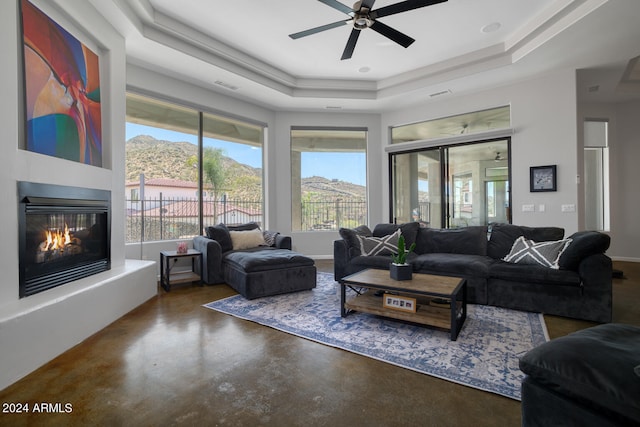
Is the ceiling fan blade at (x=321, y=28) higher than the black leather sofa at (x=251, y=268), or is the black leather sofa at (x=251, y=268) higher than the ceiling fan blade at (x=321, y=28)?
the ceiling fan blade at (x=321, y=28)

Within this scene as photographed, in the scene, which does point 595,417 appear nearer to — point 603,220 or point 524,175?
point 524,175

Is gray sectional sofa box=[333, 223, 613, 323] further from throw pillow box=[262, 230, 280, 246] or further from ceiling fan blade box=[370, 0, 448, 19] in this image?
ceiling fan blade box=[370, 0, 448, 19]

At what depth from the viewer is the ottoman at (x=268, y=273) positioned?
368 centimetres

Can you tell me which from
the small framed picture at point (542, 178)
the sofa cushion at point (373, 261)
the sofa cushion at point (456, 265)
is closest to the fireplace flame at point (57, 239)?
the sofa cushion at point (373, 261)

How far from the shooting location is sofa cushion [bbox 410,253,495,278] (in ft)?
11.3

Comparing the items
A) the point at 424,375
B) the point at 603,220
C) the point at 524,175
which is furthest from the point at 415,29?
the point at 603,220

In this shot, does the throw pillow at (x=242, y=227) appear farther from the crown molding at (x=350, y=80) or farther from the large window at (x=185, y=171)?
the crown molding at (x=350, y=80)

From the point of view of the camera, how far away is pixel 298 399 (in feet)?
5.79

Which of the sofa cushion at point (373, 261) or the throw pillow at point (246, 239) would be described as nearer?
the sofa cushion at point (373, 261)

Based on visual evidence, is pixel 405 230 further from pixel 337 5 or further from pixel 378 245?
pixel 337 5

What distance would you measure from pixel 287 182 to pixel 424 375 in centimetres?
489

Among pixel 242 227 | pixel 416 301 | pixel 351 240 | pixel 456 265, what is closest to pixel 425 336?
pixel 416 301

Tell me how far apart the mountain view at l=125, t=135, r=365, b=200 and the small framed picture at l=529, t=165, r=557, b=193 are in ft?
10.1

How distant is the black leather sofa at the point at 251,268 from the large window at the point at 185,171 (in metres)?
0.75
